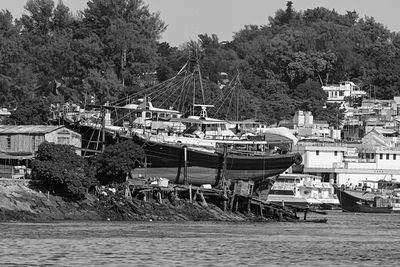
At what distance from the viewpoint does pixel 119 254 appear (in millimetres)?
62406

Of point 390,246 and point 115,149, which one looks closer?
point 390,246

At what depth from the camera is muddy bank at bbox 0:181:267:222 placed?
85438 mm

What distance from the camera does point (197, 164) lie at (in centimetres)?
10612

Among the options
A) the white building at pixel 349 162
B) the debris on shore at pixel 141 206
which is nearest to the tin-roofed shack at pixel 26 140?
the debris on shore at pixel 141 206

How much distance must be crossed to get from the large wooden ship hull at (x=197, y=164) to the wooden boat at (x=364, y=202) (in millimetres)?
17622

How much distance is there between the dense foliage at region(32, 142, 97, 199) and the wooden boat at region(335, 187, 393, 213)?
→ 40.0 m

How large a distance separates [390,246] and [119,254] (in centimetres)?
1701

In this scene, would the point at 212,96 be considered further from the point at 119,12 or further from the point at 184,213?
the point at 184,213

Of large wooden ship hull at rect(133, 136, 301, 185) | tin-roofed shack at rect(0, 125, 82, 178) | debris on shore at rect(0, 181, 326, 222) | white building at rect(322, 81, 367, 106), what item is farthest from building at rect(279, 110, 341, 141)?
debris on shore at rect(0, 181, 326, 222)

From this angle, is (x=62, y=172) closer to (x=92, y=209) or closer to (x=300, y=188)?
(x=92, y=209)

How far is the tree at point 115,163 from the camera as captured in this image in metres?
95.1

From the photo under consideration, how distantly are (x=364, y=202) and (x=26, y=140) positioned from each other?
35274mm

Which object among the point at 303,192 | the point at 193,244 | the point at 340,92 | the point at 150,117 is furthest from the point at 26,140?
the point at 340,92

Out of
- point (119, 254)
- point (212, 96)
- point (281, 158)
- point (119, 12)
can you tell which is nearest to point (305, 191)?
point (281, 158)
